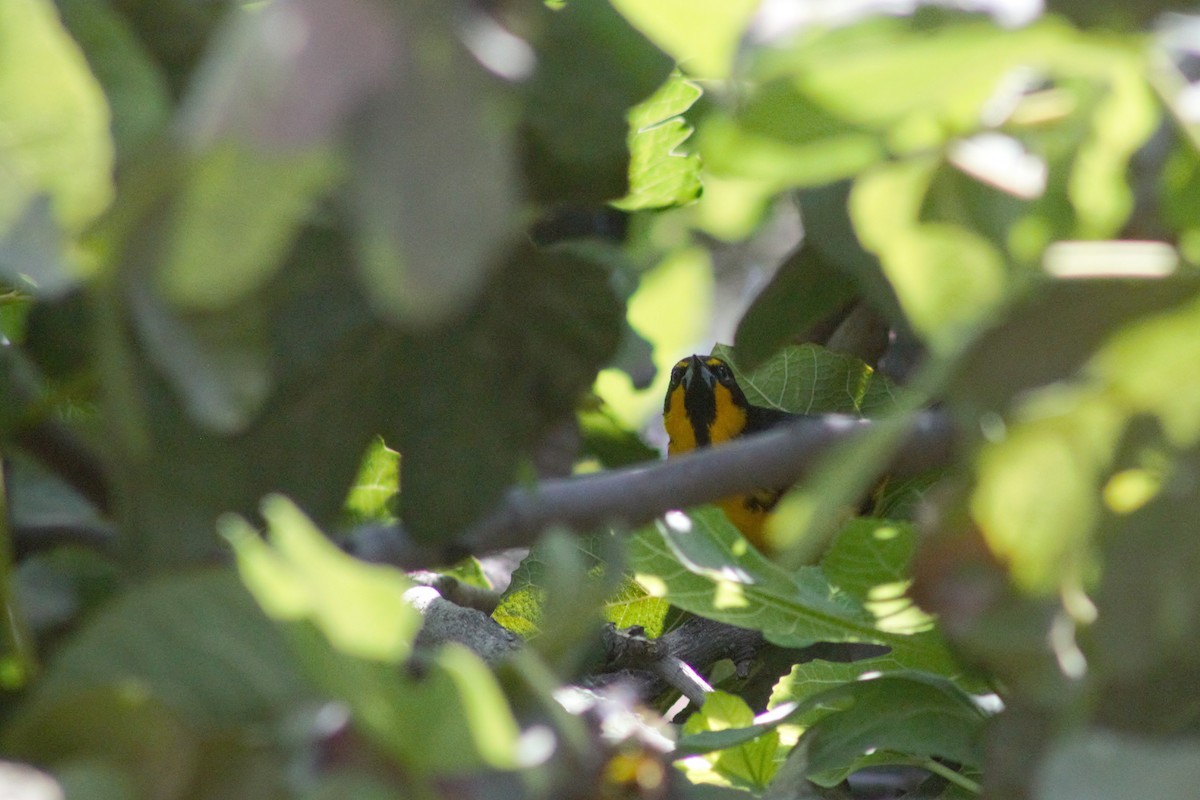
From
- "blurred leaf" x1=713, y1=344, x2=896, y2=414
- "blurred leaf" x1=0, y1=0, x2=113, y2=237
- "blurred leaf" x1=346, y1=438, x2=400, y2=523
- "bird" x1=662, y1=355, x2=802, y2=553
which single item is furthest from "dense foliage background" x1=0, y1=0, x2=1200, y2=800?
"bird" x1=662, y1=355, x2=802, y2=553

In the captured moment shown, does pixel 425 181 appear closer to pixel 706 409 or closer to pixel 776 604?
pixel 776 604

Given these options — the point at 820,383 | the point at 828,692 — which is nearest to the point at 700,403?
the point at 820,383

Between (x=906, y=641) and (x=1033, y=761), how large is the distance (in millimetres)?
257

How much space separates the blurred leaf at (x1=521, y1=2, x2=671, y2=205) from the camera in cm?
33

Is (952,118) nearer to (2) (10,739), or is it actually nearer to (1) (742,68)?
(1) (742,68)

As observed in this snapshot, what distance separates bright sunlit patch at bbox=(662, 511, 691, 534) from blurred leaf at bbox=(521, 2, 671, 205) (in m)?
0.16

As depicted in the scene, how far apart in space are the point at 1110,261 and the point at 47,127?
0.24m

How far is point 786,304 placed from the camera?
44 centimetres

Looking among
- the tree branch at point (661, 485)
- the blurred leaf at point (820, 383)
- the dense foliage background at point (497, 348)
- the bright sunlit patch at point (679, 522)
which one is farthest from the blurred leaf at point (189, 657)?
the blurred leaf at point (820, 383)

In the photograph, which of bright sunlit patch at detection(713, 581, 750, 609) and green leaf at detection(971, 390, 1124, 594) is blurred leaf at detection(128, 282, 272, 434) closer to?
green leaf at detection(971, 390, 1124, 594)

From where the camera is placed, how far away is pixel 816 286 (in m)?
0.44

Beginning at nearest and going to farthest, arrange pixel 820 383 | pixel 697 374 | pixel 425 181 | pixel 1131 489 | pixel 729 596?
1. pixel 425 181
2. pixel 1131 489
3. pixel 729 596
4. pixel 820 383
5. pixel 697 374

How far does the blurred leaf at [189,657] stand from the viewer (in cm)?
27

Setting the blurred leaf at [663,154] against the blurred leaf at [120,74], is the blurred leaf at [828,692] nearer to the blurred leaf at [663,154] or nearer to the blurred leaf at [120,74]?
the blurred leaf at [663,154]
